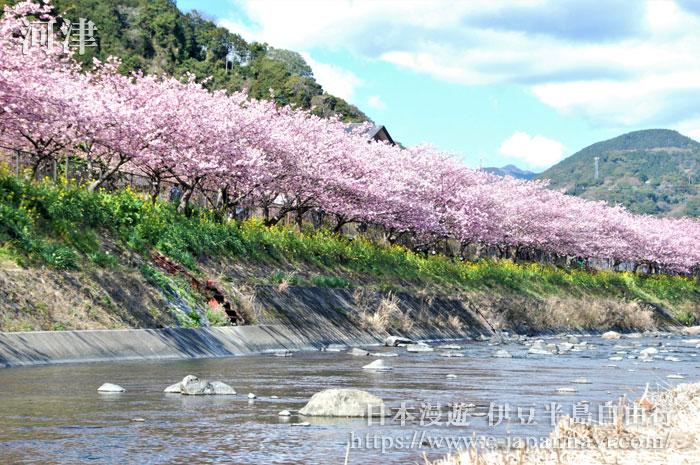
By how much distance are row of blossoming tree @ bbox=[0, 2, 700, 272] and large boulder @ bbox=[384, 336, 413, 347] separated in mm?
9348

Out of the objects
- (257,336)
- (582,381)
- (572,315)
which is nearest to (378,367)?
(582,381)

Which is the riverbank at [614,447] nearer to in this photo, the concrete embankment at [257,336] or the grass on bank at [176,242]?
the concrete embankment at [257,336]

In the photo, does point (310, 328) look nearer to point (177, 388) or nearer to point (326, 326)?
point (326, 326)

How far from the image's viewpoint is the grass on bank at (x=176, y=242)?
22.4 m

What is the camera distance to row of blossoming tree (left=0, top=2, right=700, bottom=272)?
2742cm

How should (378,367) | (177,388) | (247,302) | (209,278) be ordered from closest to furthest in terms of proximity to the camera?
(177,388), (378,367), (247,302), (209,278)

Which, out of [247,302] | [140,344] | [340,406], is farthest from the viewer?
[247,302]

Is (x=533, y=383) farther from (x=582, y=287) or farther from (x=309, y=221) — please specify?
(x=582, y=287)

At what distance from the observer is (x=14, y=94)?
2558 centimetres

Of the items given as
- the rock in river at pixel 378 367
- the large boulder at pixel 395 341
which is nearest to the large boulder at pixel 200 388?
the rock in river at pixel 378 367

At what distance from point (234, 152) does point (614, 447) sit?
28.2m

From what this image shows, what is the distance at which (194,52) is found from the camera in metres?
125

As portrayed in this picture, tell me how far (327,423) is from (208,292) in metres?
15.6

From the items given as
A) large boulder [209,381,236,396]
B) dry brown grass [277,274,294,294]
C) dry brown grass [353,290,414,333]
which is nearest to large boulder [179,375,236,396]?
large boulder [209,381,236,396]
